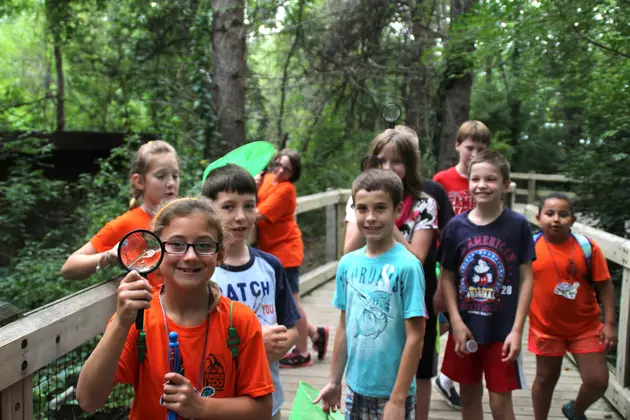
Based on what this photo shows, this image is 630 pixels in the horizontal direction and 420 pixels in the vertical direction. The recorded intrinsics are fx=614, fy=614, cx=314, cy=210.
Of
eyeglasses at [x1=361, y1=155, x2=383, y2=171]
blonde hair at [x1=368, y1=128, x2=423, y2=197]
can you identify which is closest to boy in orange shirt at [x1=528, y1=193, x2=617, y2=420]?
blonde hair at [x1=368, y1=128, x2=423, y2=197]

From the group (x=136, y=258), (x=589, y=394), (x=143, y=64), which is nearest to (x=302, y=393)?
(x=136, y=258)

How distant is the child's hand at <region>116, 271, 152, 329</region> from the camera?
149 cm

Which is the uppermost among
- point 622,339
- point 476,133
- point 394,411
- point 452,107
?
point 452,107

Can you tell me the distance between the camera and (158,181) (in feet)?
9.40

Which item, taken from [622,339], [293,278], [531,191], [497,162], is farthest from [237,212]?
[531,191]

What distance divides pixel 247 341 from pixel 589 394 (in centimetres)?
242

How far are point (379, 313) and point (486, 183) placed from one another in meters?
0.94

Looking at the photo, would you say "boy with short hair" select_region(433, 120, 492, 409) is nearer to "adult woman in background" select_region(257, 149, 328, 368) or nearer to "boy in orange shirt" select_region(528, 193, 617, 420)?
"boy in orange shirt" select_region(528, 193, 617, 420)

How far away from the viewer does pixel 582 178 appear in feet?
18.3

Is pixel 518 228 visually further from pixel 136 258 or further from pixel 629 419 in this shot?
pixel 136 258

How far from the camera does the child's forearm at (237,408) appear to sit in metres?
1.67

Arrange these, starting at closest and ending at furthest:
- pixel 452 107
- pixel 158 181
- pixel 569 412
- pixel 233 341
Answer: pixel 233 341 → pixel 158 181 → pixel 569 412 → pixel 452 107

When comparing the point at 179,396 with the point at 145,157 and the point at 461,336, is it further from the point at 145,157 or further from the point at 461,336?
the point at 461,336

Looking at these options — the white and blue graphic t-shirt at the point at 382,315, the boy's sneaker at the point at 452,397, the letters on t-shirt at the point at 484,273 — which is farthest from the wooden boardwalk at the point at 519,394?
the white and blue graphic t-shirt at the point at 382,315
